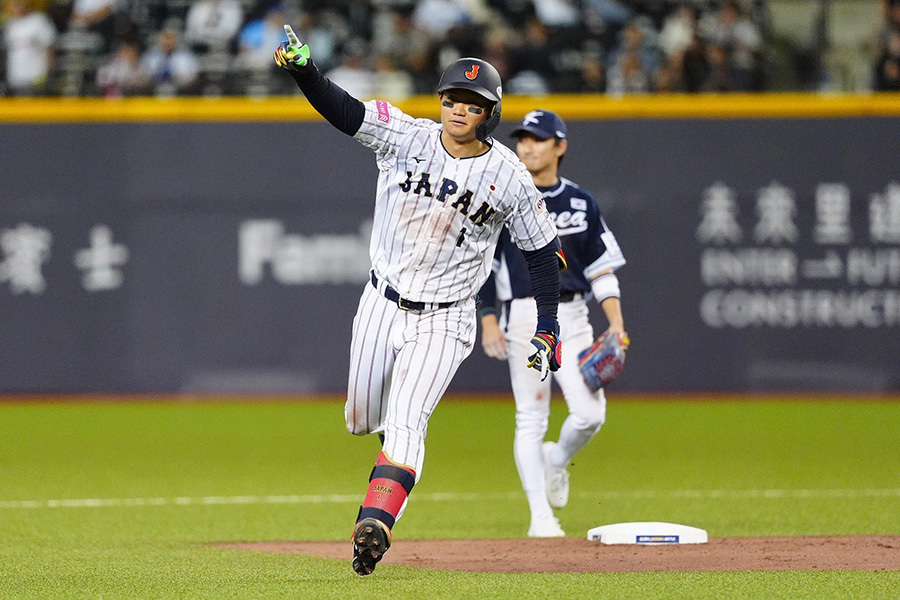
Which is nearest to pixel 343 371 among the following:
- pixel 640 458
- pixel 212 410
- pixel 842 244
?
pixel 212 410

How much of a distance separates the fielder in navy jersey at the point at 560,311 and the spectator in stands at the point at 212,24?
8443mm

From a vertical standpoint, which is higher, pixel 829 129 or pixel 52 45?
pixel 52 45

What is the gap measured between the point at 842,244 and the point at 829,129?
4.10 ft

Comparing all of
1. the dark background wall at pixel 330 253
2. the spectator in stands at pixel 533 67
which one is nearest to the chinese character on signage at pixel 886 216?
the dark background wall at pixel 330 253

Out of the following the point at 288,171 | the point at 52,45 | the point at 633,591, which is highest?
the point at 52,45

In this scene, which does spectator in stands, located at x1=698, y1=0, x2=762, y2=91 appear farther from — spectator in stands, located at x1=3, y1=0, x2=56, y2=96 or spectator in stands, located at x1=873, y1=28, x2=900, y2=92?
spectator in stands, located at x1=3, y1=0, x2=56, y2=96

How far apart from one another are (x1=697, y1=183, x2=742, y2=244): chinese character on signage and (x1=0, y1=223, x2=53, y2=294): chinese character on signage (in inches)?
278

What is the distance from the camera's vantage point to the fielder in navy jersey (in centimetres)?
714

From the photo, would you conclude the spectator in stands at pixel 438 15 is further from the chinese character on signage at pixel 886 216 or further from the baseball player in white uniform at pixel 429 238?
the baseball player in white uniform at pixel 429 238

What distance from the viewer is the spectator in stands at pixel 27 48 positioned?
14.5m

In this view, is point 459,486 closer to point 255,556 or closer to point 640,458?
point 640,458

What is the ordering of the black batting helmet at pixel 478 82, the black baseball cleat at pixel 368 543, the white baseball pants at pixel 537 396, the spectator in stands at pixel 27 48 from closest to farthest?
the black baseball cleat at pixel 368 543 < the black batting helmet at pixel 478 82 < the white baseball pants at pixel 537 396 < the spectator in stands at pixel 27 48

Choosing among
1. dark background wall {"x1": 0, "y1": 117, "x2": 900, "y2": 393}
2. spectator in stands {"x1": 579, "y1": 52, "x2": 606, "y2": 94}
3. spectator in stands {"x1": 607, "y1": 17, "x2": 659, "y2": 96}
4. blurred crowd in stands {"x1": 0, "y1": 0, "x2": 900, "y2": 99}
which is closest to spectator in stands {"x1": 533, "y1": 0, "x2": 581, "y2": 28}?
blurred crowd in stands {"x1": 0, "y1": 0, "x2": 900, "y2": 99}

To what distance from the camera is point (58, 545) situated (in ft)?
22.0
